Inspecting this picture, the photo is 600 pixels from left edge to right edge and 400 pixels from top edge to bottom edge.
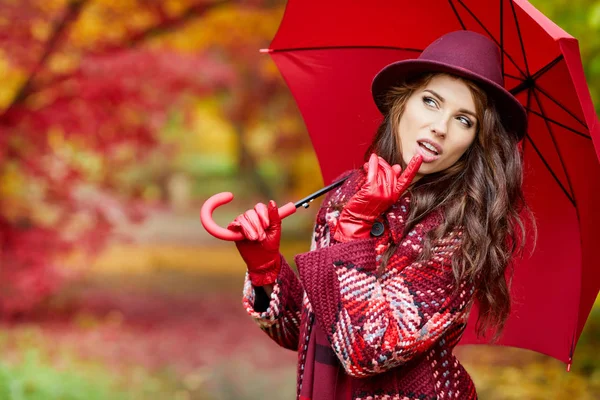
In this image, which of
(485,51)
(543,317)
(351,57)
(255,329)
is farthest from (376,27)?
(255,329)

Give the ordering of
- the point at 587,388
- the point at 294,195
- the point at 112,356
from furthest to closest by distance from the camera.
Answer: the point at 294,195
the point at 112,356
the point at 587,388

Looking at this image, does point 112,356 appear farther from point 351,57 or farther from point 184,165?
point 184,165

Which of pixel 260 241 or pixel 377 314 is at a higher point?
pixel 260 241

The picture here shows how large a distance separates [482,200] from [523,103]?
1.34ft

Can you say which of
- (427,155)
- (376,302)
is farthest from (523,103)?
(376,302)

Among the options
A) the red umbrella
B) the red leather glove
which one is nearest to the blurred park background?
the red umbrella

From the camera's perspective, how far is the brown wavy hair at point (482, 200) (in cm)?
208

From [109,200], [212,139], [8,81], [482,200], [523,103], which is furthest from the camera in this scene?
[212,139]

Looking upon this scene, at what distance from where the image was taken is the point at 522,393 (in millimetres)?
5434

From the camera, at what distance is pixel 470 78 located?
6.82 ft

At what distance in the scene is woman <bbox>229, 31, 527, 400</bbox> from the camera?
196 centimetres

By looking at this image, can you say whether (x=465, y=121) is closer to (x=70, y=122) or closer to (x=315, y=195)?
(x=315, y=195)

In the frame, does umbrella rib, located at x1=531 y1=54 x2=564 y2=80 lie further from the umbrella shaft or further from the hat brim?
the umbrella shaft

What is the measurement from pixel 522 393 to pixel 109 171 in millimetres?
3547
